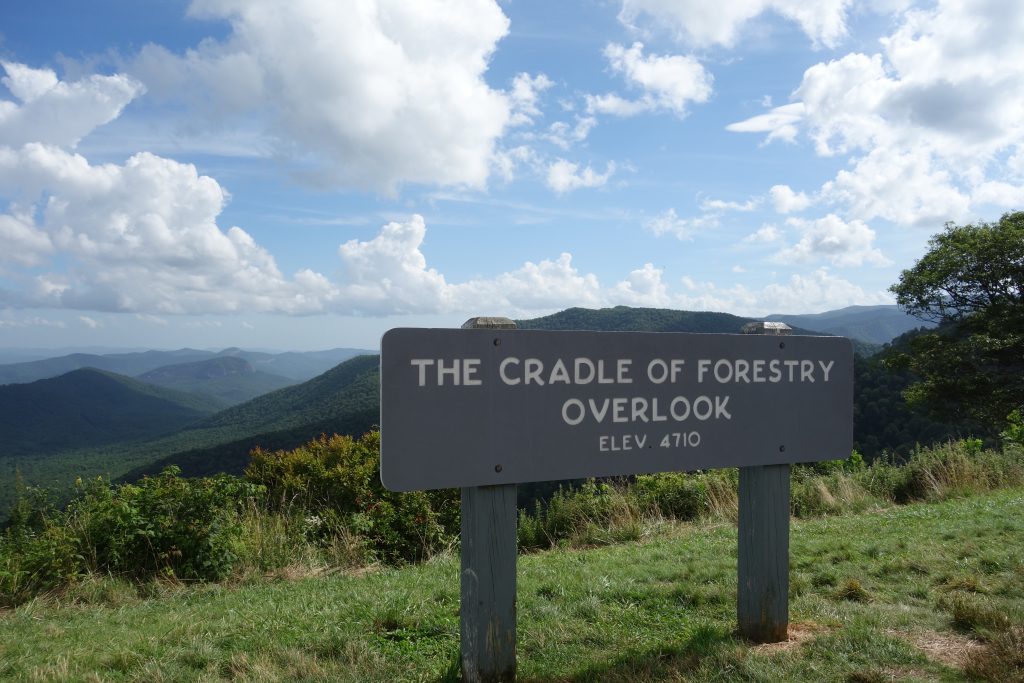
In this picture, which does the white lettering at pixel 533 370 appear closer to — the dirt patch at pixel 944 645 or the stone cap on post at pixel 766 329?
the stone cap on post at pixel 766 329

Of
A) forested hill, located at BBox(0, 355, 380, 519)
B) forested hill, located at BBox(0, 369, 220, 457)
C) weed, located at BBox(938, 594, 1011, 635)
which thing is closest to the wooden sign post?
weed, located at BBox(938, 594, 1011, 635)

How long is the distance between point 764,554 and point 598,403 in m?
1.18

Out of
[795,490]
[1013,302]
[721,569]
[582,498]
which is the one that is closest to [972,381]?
[1013,302]

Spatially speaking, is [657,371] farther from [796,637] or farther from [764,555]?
[796,637]

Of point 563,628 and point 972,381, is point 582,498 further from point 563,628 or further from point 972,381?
point 972,381

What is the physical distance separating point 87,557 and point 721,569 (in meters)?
4.81

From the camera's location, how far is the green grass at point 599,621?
2990 mm

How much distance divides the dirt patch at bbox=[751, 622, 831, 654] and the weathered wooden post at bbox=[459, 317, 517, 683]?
121 cm

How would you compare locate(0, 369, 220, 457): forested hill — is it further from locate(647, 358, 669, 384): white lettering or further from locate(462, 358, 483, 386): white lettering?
locate(647, 358, 669, 384): white lettering

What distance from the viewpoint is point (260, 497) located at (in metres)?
6.85

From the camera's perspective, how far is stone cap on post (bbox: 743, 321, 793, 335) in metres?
3.41

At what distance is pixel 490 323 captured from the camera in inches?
109

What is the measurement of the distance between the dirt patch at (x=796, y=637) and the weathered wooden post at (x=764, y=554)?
0.04 m

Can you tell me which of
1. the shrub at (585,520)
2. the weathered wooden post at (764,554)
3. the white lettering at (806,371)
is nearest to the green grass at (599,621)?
the weathered wooden post at (764,554)
